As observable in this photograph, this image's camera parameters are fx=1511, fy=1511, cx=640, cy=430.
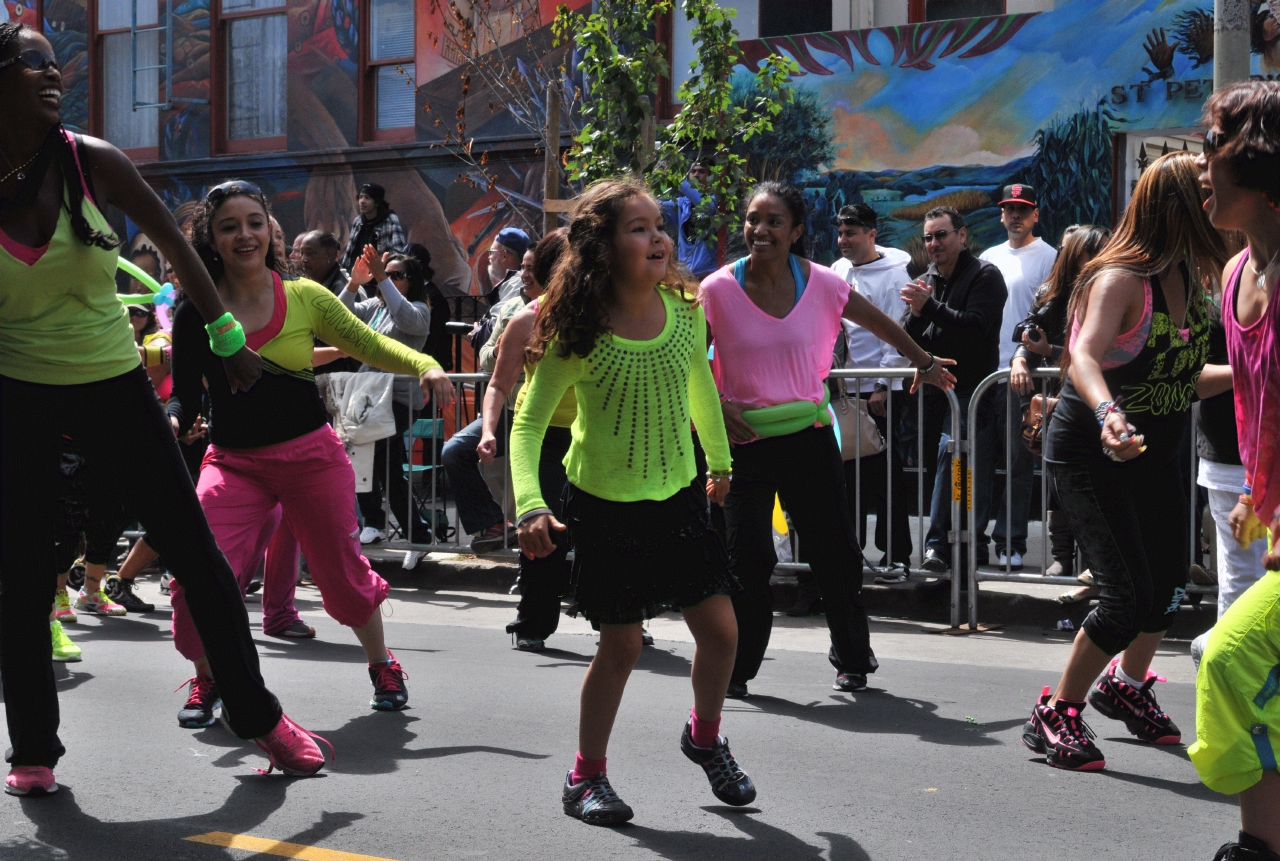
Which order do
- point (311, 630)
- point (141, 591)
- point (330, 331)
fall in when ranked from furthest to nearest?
point (141, 591), point (311, 630), point (330, 331)

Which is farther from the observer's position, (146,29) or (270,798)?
(146,29)

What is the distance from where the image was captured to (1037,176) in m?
13.6

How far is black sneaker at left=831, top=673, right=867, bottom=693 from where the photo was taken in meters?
6.39

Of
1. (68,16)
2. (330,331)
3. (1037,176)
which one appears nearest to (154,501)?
(330,331)

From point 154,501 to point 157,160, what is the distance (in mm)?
16809

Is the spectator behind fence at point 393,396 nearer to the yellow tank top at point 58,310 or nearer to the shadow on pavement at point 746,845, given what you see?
the yellow tank top at point 58,310

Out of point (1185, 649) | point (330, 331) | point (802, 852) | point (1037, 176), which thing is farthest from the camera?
point (1037, 176)

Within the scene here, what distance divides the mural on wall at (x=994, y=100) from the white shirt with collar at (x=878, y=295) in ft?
14.0

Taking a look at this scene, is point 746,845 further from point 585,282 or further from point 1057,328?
point 1057,328

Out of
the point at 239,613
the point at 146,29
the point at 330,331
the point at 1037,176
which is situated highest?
the point at 146,29

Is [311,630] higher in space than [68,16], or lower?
lower

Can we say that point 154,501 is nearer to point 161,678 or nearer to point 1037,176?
point 161,678

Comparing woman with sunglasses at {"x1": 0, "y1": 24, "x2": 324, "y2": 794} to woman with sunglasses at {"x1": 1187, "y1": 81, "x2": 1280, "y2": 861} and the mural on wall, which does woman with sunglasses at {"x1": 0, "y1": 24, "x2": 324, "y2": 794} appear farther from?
the mural on wall

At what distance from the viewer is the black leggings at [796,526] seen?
20.2 feet
